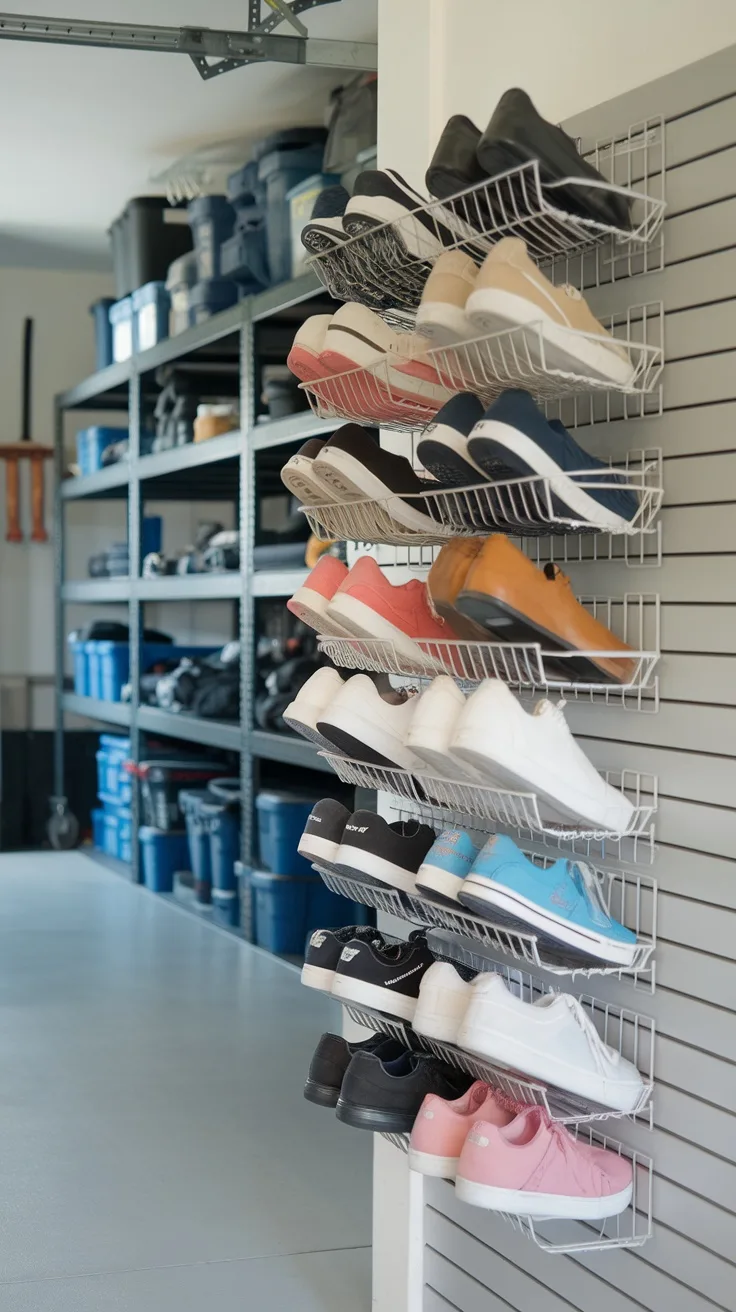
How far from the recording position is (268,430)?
5.89 meters

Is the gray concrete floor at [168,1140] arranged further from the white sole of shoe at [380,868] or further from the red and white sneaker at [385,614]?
the red and white sneaker at [385,614]

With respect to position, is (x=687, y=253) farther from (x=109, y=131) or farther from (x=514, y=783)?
(x=109, y=131)

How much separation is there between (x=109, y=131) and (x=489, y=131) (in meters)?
5.42

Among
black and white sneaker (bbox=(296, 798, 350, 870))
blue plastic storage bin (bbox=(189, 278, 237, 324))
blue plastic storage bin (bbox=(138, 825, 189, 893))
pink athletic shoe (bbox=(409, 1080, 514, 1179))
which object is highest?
blue plastic storage bin (bbox=(189, 278, 237, 324))

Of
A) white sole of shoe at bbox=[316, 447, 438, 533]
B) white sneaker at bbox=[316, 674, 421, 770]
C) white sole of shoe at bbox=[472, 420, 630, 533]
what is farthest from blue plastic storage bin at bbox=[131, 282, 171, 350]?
white sole of shoe at bbox=[472, 420, 630, 533]

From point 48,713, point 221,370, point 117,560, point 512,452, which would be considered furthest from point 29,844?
point 512,452

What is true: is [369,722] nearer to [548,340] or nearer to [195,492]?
[548,340]

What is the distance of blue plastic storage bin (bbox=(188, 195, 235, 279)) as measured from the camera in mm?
6621

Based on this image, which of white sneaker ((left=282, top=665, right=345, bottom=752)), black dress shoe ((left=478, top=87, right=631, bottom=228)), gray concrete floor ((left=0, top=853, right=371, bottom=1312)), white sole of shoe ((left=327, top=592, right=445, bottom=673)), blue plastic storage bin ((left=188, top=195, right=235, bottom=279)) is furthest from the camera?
blue plastic storage bin ((left=188, top=195, right=235, bottom=279))

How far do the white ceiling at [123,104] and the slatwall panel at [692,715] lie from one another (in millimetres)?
3547

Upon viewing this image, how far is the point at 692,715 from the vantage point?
2.08 meters

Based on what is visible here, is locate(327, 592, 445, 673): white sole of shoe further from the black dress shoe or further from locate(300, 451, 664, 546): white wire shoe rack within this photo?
the black dress shoe

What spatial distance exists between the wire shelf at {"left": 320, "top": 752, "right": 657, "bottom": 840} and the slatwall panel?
30mm

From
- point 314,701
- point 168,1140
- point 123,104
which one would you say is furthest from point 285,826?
point 314,701
